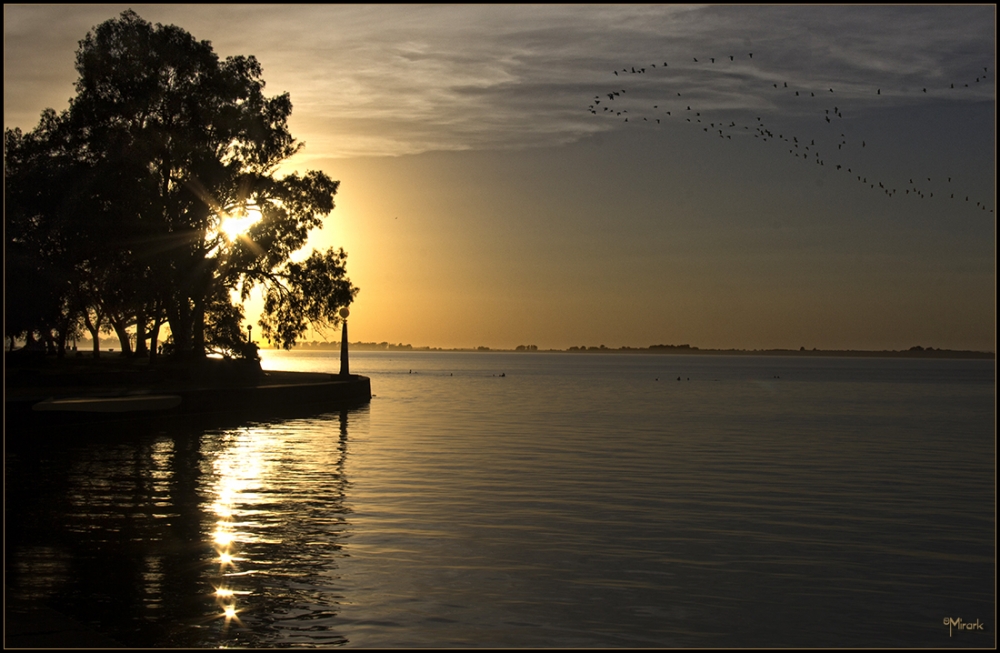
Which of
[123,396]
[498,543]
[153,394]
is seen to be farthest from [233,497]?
[153,394]

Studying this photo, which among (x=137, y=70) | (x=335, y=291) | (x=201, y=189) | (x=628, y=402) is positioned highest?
(x=137, y=70)

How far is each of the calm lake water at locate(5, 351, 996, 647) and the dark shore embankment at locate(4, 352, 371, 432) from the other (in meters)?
1.75

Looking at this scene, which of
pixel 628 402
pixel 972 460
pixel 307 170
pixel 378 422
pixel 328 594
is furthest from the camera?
pixel 628 402

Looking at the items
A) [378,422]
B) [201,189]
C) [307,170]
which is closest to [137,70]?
[201,189]

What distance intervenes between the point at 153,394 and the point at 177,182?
14204mm

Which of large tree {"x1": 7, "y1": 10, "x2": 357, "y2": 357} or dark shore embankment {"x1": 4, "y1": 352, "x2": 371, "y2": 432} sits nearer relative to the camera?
dark shore embankment {"x1": 4, "y1": 352, "x2": 371, "y2": 432}

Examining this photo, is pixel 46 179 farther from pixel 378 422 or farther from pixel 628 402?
pixel 628 402

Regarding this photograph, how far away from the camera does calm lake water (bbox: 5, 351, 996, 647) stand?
938 cm

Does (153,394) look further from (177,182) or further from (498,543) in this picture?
(498,543)

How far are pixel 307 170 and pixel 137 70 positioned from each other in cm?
990

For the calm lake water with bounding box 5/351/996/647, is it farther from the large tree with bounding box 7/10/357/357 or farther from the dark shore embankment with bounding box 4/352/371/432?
the large tree with bounding box 7/10/357/357

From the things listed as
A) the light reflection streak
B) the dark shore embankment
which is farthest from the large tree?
the light reflection streak

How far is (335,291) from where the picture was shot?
49.5 metres

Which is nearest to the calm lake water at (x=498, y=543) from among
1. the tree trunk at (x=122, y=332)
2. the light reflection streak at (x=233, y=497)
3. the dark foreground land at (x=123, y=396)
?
the light reflection streak at (x=233, y=497)
